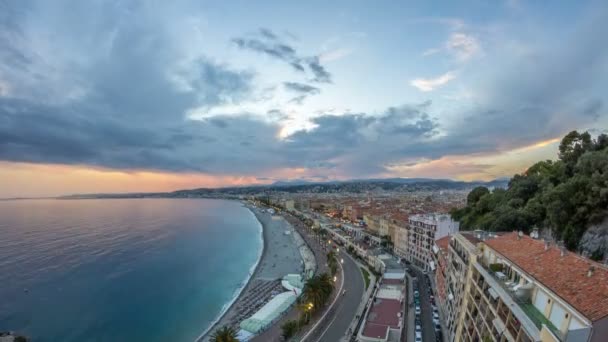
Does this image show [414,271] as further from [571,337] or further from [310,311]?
[571,337]

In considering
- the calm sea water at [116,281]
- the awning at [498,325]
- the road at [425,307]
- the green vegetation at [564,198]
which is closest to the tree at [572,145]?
the green vegetation at [564,198]

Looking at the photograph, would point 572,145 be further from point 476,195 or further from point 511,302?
point 511,302

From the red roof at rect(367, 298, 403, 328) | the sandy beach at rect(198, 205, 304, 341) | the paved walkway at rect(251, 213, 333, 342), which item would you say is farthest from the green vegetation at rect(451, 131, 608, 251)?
the sandy beach at rect(198, 205, 304, 341)

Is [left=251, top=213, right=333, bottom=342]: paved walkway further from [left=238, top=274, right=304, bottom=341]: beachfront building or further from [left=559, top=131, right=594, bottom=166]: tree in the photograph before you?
[left=559, top=131, right=594, bottom=166]: tree

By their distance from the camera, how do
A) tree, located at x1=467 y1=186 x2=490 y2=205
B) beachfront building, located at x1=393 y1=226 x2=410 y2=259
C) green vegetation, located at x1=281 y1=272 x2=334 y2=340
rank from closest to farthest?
1. green vegetation, located at x1=281 y1=272 x2=334 y2=340
2. tree, located at x1=467 y1=186 x2=490 y2=205
3. beachfront building, located at x1=393 y1=226 x2=410 y2=259

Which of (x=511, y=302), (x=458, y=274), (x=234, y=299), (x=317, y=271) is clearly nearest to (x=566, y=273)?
(x=511, y=302)

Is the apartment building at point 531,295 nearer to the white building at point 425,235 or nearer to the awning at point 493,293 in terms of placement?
the awning at point 493,293
